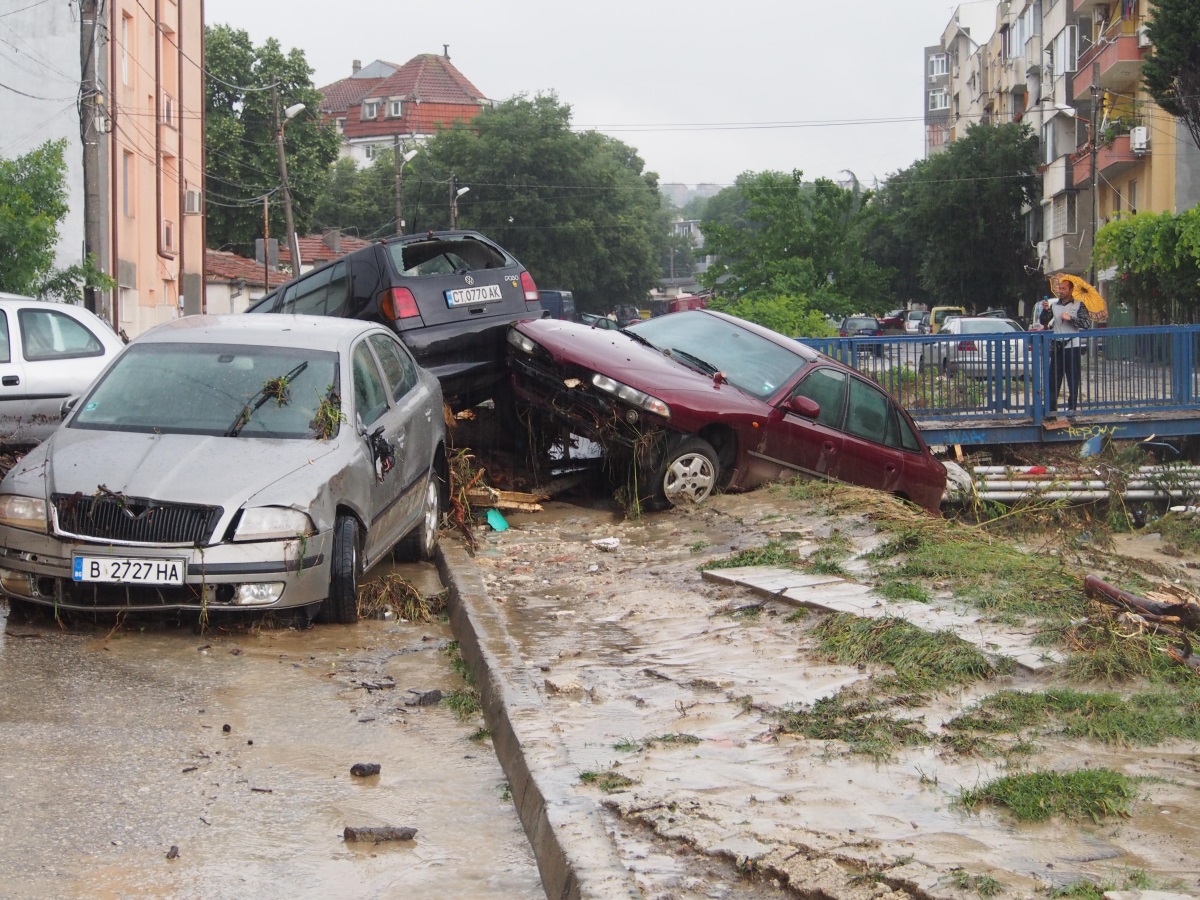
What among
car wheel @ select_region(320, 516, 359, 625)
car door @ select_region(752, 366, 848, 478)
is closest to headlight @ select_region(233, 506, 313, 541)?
car wheel @ select_region(320, 516, 359, 625)

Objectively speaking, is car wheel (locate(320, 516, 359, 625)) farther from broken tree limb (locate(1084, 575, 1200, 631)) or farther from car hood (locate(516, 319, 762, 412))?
car hood (locate(516, 319, 762, 412))

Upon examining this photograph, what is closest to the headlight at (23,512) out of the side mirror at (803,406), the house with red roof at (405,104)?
the side mirror at (803,406)

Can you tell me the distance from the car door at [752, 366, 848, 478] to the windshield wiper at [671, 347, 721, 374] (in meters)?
0.69

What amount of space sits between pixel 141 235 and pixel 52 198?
18854mm

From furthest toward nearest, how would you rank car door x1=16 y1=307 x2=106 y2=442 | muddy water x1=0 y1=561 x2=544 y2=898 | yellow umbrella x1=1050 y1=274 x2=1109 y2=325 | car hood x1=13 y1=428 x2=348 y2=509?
yellow umbrella x1=1050 y1=274 x2=1109 y2=325, car door x1=16 y1=307 x2=106 y2=442, car hood x1=13 y1=428 x2=348 y2=509, muddy water x1=0 y1=561 x2=544 y2=898

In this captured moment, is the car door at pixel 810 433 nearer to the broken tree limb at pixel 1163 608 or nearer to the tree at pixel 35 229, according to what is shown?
the broken tree limb at pixel 1163 608

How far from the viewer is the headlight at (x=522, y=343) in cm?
1095

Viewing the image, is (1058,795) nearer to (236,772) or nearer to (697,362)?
(236,772)

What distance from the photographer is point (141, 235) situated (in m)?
38.0

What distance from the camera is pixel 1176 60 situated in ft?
112

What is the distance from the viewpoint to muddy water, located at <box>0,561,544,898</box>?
3.94m

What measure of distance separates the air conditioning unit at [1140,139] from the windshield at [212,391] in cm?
4046

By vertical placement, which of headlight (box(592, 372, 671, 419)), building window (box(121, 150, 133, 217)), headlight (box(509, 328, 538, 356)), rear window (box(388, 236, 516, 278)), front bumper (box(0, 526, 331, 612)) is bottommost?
front bumper (box(0, 526, 331, 612))

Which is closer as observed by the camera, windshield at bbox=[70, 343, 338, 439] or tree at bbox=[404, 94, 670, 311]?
windshield at bbox=[70, 343, 338, 439]
